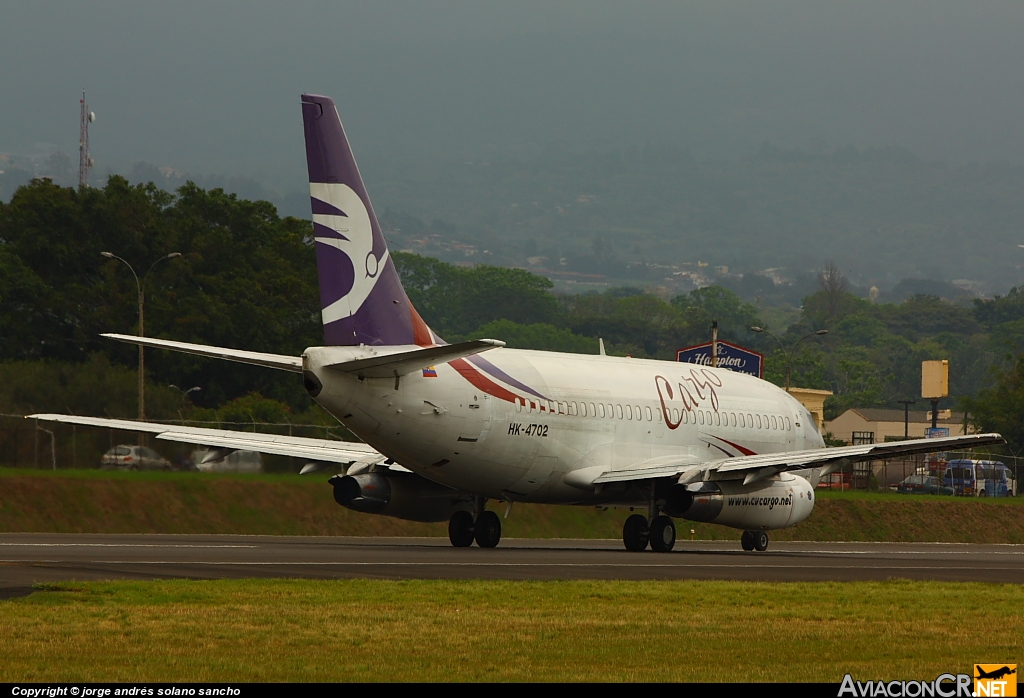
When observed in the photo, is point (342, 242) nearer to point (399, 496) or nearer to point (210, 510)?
point (399, 496)

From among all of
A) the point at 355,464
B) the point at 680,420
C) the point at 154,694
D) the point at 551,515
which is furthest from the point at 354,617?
the point at 551,515

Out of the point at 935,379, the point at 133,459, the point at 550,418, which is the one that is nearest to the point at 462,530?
the point at 550,418

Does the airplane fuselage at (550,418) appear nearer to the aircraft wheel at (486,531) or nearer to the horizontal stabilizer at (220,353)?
the horizontal stabilizer at (220,353)

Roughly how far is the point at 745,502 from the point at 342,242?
11210 millimetres

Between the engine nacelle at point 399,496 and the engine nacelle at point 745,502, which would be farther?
the engine nacelle at point 745,502

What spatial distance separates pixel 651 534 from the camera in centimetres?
3209

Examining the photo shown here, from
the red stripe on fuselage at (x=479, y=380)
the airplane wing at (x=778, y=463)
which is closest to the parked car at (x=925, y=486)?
the airplane wing at (x=778, y=463)

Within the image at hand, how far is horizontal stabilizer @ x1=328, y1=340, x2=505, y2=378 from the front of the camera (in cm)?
2404

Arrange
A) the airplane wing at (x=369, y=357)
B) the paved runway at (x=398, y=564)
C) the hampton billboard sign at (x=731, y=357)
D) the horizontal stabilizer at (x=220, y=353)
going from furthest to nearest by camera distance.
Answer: the hampton billboard sign at (x=731, y=357) → the horizontal stabilizer at (x=220, y=353) → the airplane wing at (x=369, y=357) → the paved runway at (x=398, y=564)

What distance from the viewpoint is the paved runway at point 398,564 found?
67.4 feet

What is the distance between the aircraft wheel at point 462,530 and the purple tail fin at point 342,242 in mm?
5611

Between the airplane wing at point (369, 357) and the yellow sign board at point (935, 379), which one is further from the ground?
the yellow sign board at point (935, 379)

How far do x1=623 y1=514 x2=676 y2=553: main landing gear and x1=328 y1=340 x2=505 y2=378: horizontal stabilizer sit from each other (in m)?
7.58

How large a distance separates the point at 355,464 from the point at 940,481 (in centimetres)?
5143
